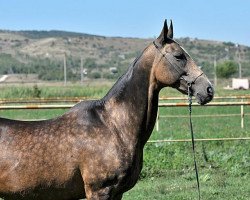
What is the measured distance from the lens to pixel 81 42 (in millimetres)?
179000

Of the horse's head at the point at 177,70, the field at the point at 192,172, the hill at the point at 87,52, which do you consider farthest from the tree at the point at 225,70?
the horse's head at the point at 177,70

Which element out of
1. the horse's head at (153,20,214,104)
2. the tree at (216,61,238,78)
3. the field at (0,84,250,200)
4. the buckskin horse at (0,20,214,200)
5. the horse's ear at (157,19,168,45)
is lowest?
the field at (0,84,250,200)

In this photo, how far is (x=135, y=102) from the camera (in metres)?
5.63

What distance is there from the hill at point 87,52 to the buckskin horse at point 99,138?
404 feet

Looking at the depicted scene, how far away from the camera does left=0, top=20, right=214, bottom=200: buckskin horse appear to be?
5.38 metres

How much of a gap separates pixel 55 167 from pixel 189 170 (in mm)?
6529

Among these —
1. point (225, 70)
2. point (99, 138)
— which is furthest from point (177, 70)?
point (225, 70)

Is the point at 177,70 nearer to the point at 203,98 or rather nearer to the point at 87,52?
the point at 203,98

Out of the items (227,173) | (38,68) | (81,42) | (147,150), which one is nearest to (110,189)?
(227,173)

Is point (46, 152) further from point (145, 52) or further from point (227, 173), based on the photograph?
point (227, 173)

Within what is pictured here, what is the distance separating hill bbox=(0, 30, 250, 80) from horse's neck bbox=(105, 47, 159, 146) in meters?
123

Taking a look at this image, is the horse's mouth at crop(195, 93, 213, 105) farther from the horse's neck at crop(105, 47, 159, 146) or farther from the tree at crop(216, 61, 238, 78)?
the tree at crop(216, 61, 238, 78)

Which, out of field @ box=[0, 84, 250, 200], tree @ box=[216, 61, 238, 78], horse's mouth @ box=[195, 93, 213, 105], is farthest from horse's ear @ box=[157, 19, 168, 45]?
tree @ box=[216, 61, 238, 78]

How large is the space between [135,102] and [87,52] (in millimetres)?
165229
